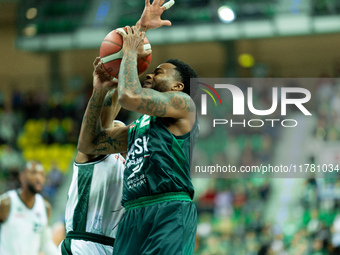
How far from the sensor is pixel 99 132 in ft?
14.6

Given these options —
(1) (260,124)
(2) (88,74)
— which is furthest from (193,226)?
(2) (88,74)

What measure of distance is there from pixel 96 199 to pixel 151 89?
46.0 inches

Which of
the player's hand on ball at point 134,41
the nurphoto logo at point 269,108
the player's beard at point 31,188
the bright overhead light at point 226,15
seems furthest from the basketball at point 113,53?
the bright overhead light at point 226,15

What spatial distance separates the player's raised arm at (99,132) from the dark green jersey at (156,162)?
29 cm

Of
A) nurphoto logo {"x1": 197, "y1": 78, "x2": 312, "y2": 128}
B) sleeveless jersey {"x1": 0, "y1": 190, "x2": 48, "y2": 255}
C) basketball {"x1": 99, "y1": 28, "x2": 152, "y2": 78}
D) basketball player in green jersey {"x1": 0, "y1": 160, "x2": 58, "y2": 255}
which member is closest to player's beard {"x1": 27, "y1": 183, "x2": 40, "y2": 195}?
basketball player in green jersey {"x1": 0, "y1": 160, "x2": 58, "y2": 255}

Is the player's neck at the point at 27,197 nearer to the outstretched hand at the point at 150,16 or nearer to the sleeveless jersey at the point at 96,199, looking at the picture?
the sleeveless jersey at the point at 96,199

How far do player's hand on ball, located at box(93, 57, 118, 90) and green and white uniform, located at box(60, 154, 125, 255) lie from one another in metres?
0.62

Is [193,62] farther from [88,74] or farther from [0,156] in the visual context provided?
[0,156]

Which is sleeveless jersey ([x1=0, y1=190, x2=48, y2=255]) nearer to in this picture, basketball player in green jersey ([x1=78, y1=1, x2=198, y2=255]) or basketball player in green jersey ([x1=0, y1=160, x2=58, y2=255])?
basketball player in green jersey ([x1=0, y1=160, x2=58, y2=255])

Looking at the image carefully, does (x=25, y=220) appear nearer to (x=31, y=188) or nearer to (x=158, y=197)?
(x=31, y=188)

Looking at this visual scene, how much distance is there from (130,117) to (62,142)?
7.74ft

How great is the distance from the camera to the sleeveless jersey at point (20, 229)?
7.49 meters

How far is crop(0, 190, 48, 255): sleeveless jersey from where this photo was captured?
7.49 metres

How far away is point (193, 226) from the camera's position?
3977mm
